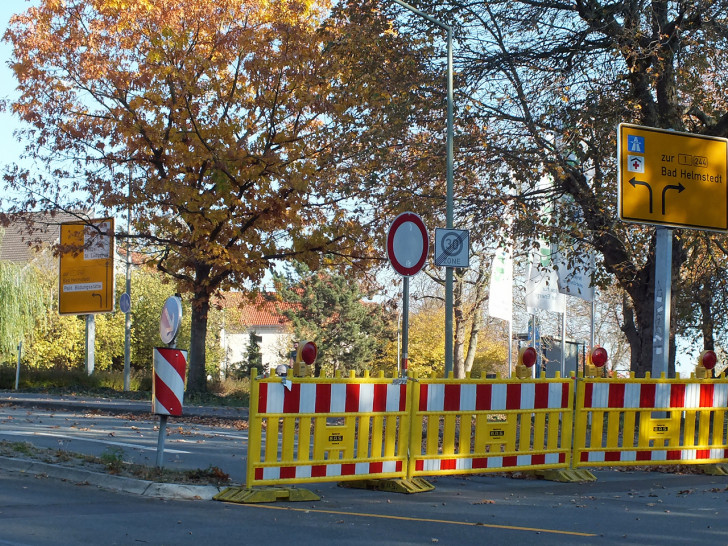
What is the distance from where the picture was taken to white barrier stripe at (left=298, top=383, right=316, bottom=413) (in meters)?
8.59

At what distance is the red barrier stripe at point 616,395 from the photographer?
10805 millimetres

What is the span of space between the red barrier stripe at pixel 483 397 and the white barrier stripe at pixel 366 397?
1.36 m

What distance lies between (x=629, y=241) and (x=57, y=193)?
49.3ft

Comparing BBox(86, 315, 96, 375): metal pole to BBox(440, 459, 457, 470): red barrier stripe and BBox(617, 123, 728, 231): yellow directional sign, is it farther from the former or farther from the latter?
BBox(440, 459, 457, 470): red barrier stripe

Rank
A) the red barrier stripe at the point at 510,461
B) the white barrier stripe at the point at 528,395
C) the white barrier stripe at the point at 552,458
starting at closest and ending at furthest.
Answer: the red barrier stripe at the point at 510,461 < the white barrier stripe at the point at 528,395 < the white barrier stripe at the point at 552,458

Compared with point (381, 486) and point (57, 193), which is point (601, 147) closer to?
point (381, 486)

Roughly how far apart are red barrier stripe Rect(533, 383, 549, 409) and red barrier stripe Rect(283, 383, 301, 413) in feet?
9.83

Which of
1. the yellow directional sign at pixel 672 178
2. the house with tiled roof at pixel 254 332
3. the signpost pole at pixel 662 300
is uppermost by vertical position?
the yellow directional sign at pixel 672 178

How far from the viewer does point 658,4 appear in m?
17.1

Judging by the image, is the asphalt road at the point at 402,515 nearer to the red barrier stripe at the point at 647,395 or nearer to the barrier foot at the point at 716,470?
the barrier foot at the point at 716,470

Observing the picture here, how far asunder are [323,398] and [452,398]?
1.64 m

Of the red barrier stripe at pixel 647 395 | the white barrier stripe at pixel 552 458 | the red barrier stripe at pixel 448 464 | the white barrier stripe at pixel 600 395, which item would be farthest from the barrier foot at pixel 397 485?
the red barrier stripe at pixel 647 395

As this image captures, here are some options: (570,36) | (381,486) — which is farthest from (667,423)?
(570,36)

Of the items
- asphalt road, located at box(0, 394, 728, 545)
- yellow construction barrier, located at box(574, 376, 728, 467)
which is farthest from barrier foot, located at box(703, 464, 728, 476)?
asphalt road, located at box(0, 394, 728, 545)
